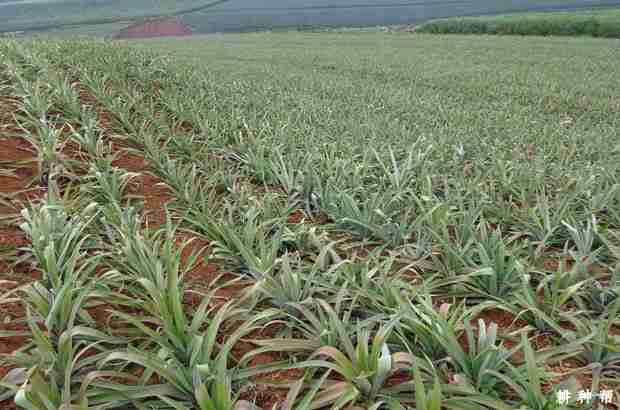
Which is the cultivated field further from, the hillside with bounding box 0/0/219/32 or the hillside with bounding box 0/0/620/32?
the hillside with bounding box 0/0/620/32

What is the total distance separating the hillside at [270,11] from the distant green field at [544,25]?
8.07 m

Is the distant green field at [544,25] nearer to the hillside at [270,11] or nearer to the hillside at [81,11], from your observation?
the hillside at [270,11]

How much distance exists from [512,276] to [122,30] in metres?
39.2

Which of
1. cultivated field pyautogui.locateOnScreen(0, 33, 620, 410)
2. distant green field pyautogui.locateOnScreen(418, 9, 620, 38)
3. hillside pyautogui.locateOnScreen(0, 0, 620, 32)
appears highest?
hillside pyautogui.locateOnScreen(0, 0, 620, 32)

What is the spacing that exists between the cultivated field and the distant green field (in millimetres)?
24720

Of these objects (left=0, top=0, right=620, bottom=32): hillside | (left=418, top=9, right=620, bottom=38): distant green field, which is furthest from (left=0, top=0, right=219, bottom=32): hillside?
(left=418, top=9, right=620, bottom=38): distant green field

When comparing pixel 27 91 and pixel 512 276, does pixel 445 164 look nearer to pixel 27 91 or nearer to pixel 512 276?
pixel 512 276

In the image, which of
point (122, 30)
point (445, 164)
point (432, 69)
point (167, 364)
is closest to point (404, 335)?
point (167, 364)

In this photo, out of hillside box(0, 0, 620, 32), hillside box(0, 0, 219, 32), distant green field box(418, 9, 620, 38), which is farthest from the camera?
hillside box(0, 0, 620, 32)

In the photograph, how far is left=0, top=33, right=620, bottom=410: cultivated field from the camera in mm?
1465

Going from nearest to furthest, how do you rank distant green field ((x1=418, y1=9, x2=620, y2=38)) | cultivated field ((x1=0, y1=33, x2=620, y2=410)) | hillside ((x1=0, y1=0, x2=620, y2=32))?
cultivated field ((x1=0, y1=33, x2=620, y2=410)), distant green field ((x1=418, y1=9, x2=620, y2=38)), hillside ((x1=0, y1=0, x2=620, y2=32))

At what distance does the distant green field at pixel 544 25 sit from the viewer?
24.8 m

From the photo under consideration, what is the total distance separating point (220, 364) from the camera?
4.65 ft

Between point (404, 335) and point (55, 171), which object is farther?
point (55, 171)
